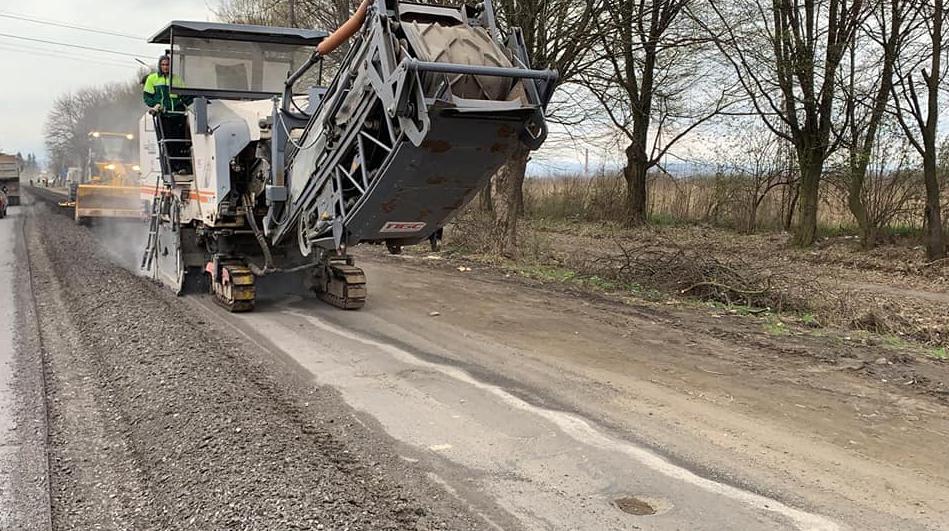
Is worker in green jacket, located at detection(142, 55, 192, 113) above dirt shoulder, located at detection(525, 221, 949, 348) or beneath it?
above

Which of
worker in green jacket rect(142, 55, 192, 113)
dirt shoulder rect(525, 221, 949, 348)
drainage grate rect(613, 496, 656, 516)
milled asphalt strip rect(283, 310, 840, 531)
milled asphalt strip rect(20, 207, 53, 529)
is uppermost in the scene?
worker in green jacket rect(142, 55, 192, 113)

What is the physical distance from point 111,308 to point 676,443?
22.0ft

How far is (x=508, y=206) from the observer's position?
14.1m

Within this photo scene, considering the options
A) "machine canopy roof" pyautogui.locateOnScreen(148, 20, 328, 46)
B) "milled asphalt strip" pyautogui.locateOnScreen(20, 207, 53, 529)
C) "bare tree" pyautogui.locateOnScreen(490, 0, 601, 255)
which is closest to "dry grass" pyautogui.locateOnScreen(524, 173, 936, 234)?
"bare tree" pyautogui.locateOnScreen(490, 0, 601, 255)

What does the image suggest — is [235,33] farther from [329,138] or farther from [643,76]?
[643,76]

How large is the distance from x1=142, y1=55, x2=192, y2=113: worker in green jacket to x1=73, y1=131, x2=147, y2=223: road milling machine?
881 centimetres

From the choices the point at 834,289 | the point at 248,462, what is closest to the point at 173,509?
the point at 248,462

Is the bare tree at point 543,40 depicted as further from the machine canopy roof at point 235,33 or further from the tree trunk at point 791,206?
the tree trunk at point 791,206

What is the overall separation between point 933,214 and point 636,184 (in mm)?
9447

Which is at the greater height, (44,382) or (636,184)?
(636,184)

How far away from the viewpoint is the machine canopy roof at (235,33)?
29.5 ft

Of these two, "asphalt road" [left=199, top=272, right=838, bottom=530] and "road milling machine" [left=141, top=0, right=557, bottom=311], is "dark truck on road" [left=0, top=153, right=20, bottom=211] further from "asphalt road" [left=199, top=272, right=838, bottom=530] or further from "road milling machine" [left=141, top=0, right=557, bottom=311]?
"asphalt road" [left=199, top=272, right=838, bottom=530]

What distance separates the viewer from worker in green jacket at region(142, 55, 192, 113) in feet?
30.4

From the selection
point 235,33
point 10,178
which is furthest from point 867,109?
point 10,178
